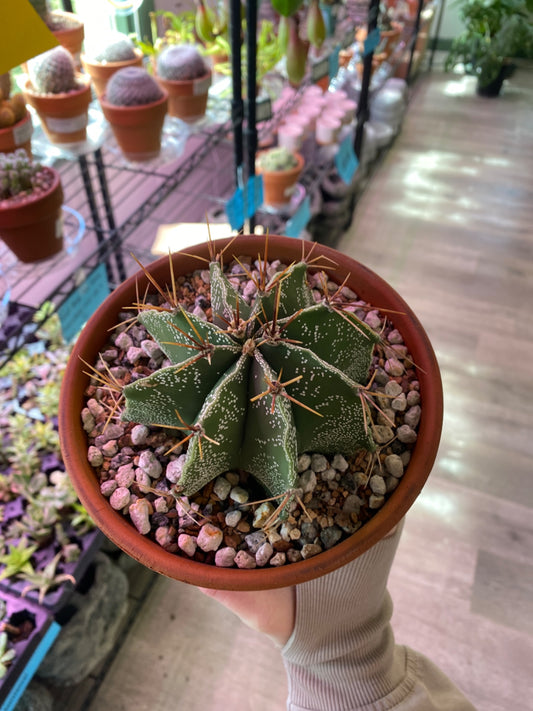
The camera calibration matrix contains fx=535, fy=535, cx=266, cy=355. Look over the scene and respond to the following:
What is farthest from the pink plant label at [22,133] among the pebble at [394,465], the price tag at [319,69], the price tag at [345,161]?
the price tag at [345,161]

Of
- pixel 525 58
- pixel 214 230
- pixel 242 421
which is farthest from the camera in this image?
pixel 525 58

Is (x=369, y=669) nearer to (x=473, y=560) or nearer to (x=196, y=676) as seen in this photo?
(x=196, y=676)

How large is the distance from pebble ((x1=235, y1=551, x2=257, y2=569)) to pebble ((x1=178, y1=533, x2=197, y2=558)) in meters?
0.04

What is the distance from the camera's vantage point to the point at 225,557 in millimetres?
510

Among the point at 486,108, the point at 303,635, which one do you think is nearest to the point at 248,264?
the point at 303,635

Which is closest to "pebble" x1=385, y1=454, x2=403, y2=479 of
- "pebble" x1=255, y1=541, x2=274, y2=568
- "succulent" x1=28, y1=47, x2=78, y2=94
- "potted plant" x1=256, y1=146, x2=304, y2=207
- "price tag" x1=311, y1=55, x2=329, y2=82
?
"pebble" x1=255, y1=541, x2=274, y2=568

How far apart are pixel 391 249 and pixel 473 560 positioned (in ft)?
4.47

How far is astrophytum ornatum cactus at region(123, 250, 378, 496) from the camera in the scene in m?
0.48

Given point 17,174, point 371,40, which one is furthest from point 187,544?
point 371,40

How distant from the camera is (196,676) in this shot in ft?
3.95

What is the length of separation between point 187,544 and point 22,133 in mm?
685

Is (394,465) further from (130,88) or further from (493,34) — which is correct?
(493,34)

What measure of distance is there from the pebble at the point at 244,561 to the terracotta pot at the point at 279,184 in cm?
130

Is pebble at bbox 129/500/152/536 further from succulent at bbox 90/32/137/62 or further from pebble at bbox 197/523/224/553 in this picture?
succulent at bbox 90/32/137/62
